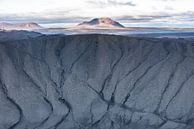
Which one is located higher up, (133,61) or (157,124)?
(133,61)

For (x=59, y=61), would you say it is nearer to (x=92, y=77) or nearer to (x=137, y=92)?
(x=92, y=77)

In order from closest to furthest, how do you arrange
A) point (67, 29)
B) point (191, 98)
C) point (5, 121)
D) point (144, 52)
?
1. point (5, 121)
2. point (191, 98)
3. point (144, 52)
4. point (67, 29)

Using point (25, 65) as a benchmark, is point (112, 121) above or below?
below

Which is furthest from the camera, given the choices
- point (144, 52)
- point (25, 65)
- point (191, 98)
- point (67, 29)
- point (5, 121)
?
point (67, 29)

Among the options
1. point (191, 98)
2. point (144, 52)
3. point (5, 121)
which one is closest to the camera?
point (5, 121)

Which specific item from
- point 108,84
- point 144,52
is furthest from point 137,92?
point 144,52

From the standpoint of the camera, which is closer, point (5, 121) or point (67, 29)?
point (5, 121)

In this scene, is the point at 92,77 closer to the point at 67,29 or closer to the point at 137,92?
the point at 137,92

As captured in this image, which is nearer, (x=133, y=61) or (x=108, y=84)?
(x=108, y=84)

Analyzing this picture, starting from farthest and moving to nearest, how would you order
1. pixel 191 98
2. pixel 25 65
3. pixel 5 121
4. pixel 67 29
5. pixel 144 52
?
pixel 67 29
pixel 144 52
pixel 25 65
pixel 191 98
pixel 5 121

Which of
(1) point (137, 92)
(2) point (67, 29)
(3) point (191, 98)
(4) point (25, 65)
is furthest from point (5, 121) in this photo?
(2) point (67, 29)
